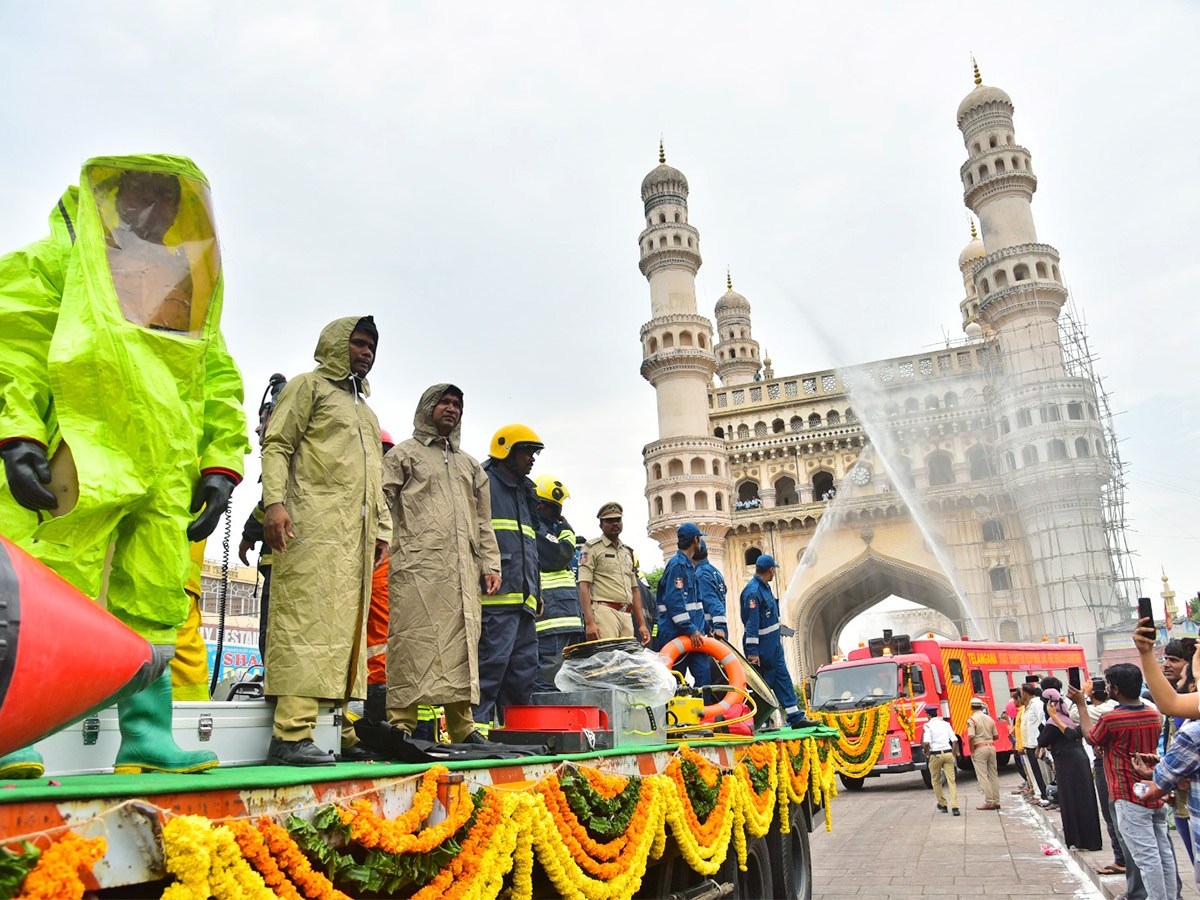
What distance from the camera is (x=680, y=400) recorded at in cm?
3734

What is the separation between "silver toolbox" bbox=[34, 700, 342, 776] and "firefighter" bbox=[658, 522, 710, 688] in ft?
13.6

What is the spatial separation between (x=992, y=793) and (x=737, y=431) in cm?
3075

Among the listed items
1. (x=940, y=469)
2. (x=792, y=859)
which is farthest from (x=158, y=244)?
(x=940, y=469)

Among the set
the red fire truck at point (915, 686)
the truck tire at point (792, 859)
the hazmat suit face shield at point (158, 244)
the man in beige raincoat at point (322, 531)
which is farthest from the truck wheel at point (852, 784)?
the hazmat suit face shield at point (158, 244)

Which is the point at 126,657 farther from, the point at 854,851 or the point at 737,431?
the point at 737,431

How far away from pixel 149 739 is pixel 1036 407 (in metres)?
35.0

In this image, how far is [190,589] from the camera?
3291mm

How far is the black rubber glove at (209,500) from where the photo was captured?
2.73 metres

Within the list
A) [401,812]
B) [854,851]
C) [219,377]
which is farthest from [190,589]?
[854,851]

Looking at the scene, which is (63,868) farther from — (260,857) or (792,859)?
(792,859)

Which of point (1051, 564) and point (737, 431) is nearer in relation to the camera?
point (1051, 564)

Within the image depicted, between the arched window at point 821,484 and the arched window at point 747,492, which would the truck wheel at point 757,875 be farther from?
the arched window at point 747,492

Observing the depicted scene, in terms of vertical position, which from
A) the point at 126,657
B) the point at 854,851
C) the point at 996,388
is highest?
the point at 996,388

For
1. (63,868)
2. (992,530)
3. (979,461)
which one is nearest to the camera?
(63,868)
